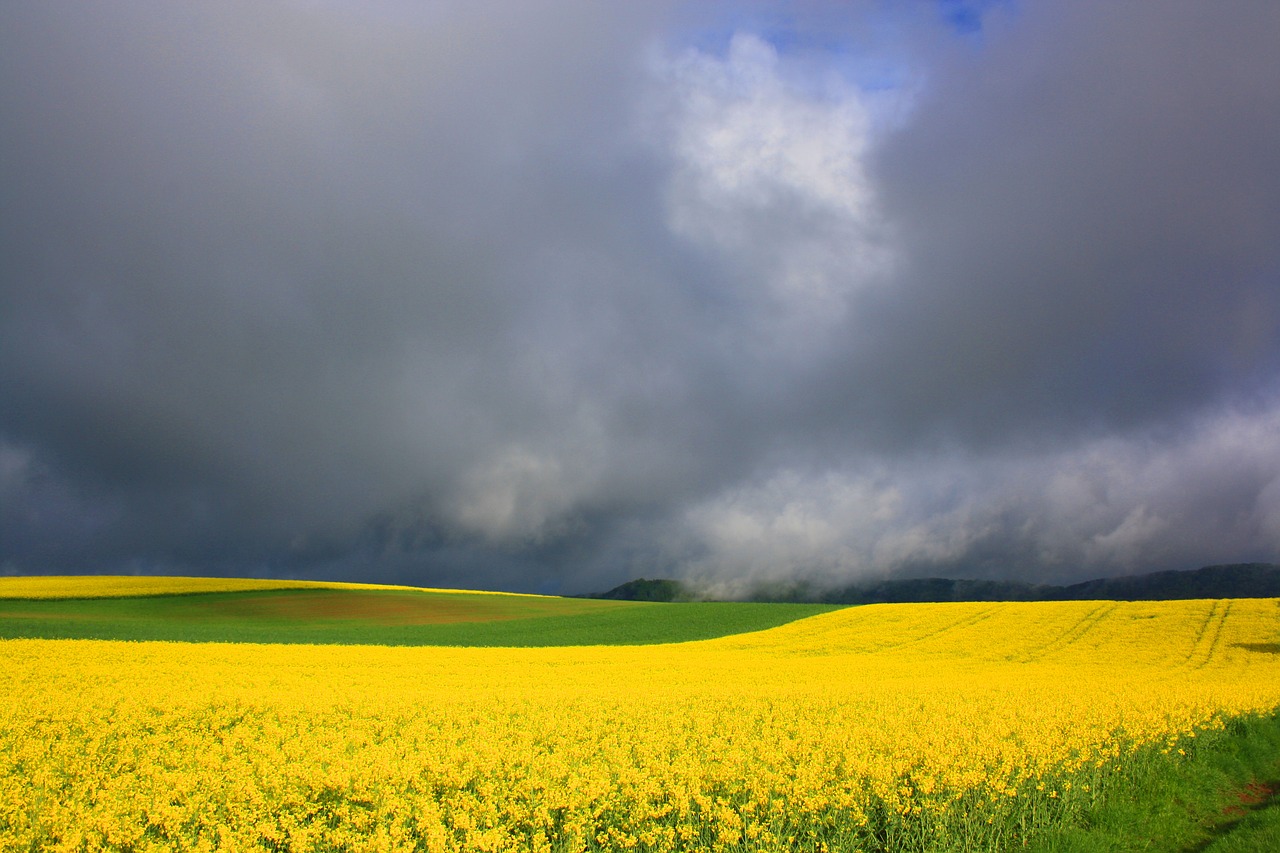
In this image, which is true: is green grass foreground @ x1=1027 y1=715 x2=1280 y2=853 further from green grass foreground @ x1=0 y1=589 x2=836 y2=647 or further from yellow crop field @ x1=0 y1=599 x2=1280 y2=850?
green grass foreground @ x1=0 y1=589 x2=836 y2=647

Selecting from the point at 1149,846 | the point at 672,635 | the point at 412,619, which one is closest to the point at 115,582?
the point at 412,619

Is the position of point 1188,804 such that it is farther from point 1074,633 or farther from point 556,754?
point 1074,633

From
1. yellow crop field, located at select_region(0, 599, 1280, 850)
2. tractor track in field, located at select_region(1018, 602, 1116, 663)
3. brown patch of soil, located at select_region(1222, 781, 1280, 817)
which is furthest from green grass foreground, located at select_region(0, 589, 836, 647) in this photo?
brown patch of soil, located at select_region(1222, 781, 1280, 817)

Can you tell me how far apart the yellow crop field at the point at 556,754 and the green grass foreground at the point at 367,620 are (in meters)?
18.9

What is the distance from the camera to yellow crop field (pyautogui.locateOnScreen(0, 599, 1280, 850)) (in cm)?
756

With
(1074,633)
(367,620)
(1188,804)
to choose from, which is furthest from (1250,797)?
(367,620)

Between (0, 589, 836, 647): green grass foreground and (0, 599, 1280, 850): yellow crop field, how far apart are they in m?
18.9

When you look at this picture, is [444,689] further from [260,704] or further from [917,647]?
[917,647]

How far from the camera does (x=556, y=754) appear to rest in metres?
9.85

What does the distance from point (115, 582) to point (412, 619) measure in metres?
39.4

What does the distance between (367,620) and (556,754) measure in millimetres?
48418

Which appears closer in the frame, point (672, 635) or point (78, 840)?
point (78, 840)

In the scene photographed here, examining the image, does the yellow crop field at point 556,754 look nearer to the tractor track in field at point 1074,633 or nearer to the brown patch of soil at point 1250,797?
the brown patch of soil at point 1250,797

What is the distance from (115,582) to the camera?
229 ft
